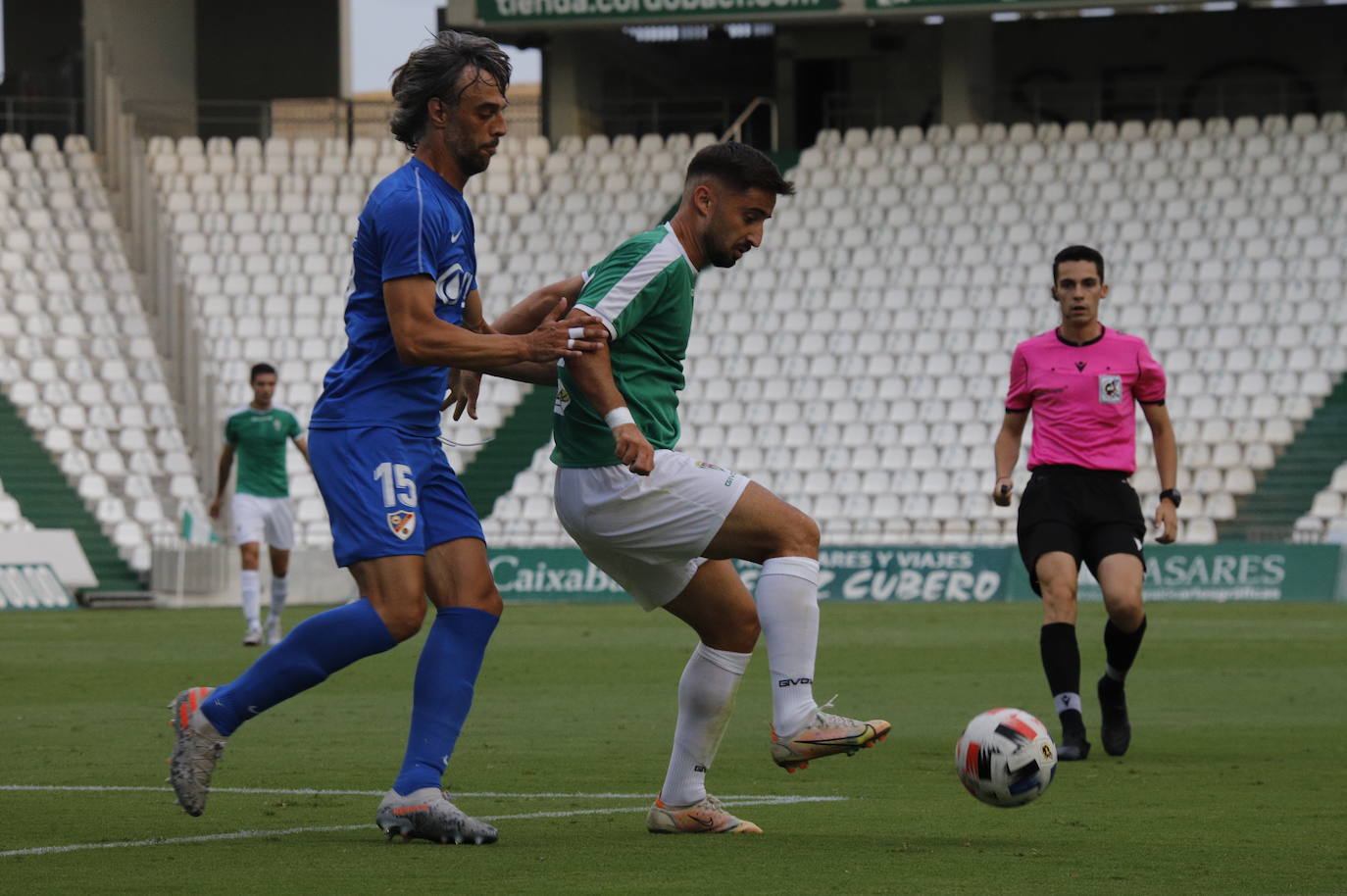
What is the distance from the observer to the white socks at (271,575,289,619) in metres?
16.8

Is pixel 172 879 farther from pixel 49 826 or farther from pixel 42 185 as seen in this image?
pixel 42 185

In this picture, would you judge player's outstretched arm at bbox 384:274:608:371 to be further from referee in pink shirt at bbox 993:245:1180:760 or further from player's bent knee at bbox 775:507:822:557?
referee in pink shirt at bbox 993:245:1180:760

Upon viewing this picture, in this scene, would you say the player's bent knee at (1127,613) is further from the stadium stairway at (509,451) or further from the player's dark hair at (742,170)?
the stadium stairway at (509,451)

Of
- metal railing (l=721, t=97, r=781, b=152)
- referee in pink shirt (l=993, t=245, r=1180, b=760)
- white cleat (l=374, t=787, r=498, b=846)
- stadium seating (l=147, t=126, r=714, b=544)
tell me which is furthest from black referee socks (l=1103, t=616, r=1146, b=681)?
metal railing (l=721, t=97, r=781, b=152)

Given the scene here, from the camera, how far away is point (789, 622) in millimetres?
5941

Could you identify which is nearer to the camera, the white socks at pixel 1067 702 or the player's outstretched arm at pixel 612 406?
the player's outstretched arm at pixel 612 406

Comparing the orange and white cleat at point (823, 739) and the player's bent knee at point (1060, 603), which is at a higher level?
the orange and white cleat at point (823, 739)

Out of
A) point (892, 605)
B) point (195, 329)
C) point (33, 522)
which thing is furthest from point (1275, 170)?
point (33, 522)

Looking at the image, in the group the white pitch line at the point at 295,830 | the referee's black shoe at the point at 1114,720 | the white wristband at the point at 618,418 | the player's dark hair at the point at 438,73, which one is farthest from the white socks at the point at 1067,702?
the player's dark hair at the point at 438,73

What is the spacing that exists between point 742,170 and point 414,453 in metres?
1.28

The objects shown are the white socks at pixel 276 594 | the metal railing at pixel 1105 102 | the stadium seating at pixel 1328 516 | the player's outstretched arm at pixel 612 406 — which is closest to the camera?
the player's outstretched arm at pixel 612 406

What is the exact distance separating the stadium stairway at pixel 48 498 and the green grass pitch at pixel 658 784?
440 inches

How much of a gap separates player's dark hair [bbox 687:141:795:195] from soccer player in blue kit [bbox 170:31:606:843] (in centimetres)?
64

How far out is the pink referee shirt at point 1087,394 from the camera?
363 inches
